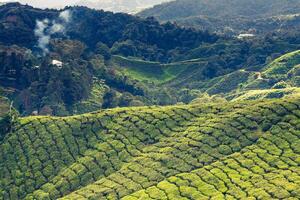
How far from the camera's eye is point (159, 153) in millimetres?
117000

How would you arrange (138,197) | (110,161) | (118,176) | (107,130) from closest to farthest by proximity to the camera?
(138,197), (118,176), (110,161), (107,130)

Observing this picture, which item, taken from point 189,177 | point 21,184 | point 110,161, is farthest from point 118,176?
point 21,184

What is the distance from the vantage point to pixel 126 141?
125812 millimetres

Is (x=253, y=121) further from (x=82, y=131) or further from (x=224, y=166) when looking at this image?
(x=82, y=131)

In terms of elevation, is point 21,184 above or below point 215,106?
below

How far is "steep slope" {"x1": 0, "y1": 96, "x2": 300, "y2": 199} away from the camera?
330 ft

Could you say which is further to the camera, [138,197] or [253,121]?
[253,121]

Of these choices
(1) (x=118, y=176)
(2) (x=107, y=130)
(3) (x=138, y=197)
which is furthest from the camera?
(2) (x=107, y=130)

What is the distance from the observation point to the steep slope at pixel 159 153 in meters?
100

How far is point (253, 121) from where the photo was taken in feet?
394

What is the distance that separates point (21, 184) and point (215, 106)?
5047cm

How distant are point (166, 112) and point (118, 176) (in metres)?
27.4

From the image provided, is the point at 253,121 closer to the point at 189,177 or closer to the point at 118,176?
the point at 189,177

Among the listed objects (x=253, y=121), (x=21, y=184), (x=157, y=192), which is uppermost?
(x=253, y=121)
